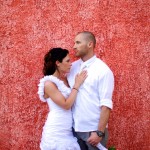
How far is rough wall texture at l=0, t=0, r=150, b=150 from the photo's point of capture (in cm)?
506

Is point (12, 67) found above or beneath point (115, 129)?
above

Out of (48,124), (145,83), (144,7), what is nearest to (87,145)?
(48,124)

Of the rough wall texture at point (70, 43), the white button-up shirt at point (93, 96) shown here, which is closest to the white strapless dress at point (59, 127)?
the white button-up shirt at point (93, 96)

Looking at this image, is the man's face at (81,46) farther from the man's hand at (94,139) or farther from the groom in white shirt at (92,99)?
the man's hand at (94,139)

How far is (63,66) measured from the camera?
4.41 meters

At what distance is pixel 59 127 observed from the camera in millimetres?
4363

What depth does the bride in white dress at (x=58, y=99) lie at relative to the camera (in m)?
4.29

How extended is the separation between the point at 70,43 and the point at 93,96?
3.36ft

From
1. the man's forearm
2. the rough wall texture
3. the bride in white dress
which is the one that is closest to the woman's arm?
the bride in white dress

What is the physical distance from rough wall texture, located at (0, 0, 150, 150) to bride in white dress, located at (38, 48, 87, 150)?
695 millimetres

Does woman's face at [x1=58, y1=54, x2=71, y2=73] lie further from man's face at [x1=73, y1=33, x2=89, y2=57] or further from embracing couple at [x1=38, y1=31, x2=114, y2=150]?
man's face at [x1=73, y1=33, x2=89, y2=57]

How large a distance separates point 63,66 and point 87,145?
2.86ft

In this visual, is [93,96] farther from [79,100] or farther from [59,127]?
[59,127]

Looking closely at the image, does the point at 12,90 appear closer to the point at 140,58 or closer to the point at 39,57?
the point at 39,57
